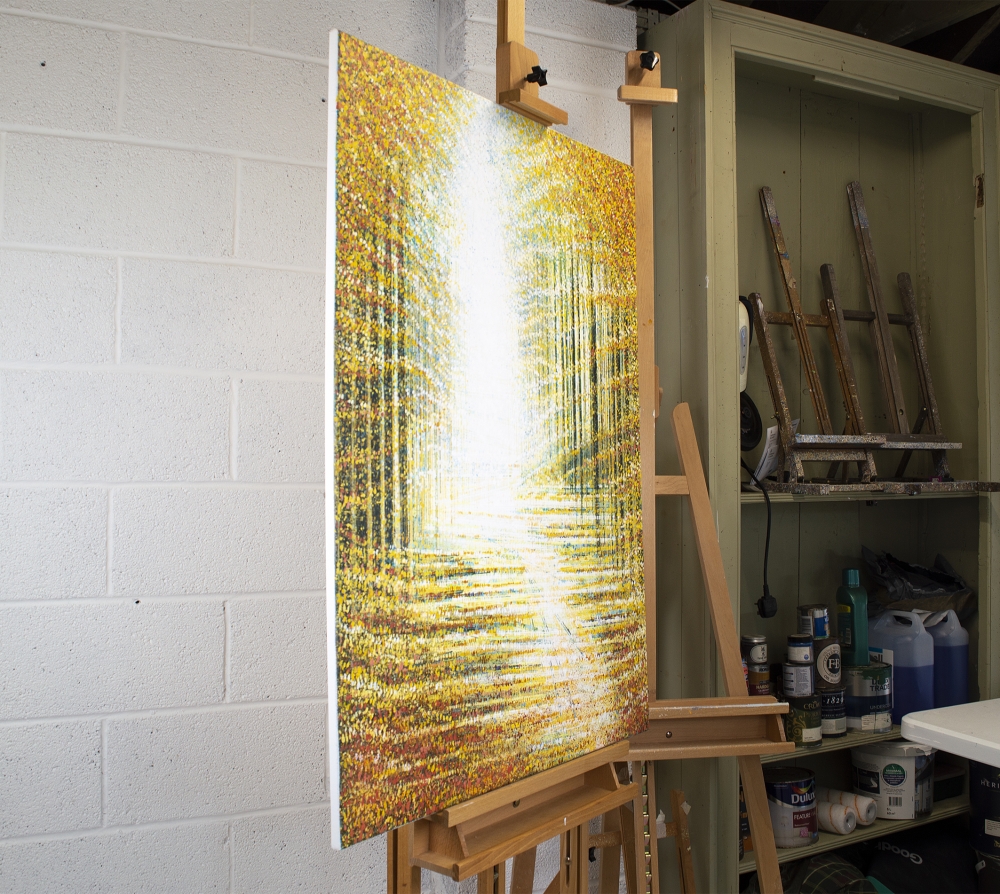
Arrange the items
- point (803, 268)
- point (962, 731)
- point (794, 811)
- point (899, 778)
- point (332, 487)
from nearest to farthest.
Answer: point (332, 487)
point (962, 731)
point (794, 811)
point (899, 778)
point (803, 268)

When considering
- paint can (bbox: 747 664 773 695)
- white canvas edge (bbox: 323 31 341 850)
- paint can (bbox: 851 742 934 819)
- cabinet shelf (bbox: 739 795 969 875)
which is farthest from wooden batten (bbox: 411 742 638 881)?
paint can (bbox: 851 742 934 819)

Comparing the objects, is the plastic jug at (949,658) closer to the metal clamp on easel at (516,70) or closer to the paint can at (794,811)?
the paint can at (794,811)

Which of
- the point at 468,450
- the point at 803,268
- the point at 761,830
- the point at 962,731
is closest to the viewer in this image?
the point at 468,450

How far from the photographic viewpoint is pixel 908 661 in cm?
161

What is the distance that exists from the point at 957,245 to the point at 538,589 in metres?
1.42

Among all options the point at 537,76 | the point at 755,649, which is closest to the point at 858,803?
the point at 755,649

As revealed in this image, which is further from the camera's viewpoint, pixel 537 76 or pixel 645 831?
pixel 645 831

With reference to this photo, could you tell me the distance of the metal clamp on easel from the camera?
3.04 ft

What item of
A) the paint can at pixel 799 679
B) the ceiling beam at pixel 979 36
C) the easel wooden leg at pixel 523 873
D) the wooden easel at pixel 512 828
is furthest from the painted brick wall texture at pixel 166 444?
the ceiling beam at pixel 979 36

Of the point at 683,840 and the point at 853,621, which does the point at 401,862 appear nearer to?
the point at 683,840

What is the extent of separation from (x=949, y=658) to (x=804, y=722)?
45 cm

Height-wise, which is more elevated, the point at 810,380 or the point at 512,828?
the point at 810,380

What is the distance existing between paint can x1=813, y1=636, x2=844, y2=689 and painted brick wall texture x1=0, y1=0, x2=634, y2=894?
2.64 feet

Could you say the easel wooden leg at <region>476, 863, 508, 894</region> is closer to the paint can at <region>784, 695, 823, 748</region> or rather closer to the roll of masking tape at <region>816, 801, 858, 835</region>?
Result: the paint can at <region>784, 695, 823, 748</region>
